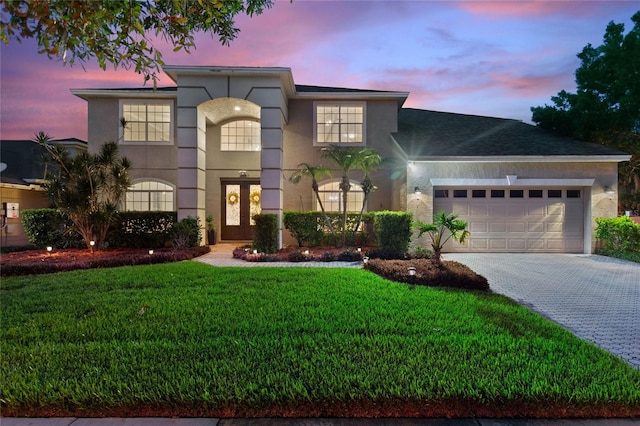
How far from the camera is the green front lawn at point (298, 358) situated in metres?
3.03

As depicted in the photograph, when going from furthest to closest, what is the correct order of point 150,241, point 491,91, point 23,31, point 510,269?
point 491,91, point 150,241, point 510,269, point 23,31

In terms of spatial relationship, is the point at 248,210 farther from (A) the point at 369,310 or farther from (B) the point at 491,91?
(B) the point at 491,91

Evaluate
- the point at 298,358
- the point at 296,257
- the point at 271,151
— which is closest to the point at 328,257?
the point at 296,257

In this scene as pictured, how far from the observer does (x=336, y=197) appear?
1542cm

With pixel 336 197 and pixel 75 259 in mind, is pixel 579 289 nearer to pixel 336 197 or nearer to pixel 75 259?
pixel 336 197

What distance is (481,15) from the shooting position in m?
9.38

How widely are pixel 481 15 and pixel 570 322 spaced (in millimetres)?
7970

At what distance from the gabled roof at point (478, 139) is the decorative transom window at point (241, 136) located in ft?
20.6

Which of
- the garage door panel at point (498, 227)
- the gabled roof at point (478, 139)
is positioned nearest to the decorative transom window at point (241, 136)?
the gabled roof at point (478, 139)

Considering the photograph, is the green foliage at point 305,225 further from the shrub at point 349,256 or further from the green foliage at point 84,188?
the green foliage at point 84,188

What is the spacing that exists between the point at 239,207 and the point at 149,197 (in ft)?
12.7

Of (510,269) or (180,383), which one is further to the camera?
(510,269)

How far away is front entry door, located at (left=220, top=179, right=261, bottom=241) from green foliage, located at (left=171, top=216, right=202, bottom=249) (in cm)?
281

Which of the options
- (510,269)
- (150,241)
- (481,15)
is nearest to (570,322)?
(510,269)
